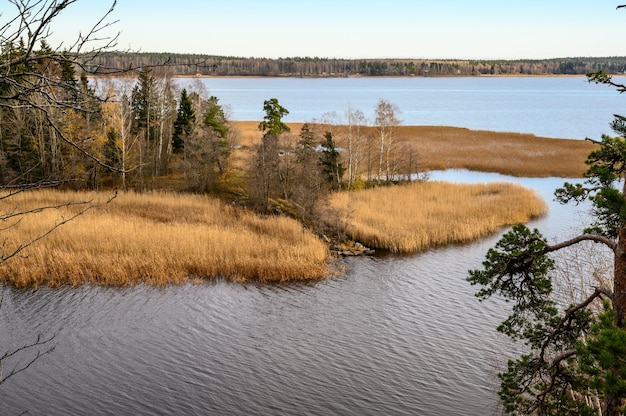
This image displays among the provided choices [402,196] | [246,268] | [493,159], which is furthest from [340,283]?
[493,159]

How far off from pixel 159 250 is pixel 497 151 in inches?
1829

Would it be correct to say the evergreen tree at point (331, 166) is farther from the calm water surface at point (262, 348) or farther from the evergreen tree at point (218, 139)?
the calm water surface at point (262, 348)

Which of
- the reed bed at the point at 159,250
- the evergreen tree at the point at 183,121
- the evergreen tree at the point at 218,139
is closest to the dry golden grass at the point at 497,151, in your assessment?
the evergreen tree at the point at 183,121

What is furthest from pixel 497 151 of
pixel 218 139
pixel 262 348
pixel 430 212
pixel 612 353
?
pixel 612 353

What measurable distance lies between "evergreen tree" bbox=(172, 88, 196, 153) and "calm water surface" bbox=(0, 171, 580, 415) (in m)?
27.5

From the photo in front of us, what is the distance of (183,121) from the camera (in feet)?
165

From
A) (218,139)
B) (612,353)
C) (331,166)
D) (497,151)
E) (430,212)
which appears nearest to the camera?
(612,353)

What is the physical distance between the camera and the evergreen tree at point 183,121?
→ 49319mm

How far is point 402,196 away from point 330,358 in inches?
912

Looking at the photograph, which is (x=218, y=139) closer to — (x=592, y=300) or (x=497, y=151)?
(x=497, y=151)

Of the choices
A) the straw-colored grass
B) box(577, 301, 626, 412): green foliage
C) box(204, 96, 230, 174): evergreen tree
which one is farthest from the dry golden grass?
box(577, 301, 626, 412): green foliage

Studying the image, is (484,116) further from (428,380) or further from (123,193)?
(428,380)

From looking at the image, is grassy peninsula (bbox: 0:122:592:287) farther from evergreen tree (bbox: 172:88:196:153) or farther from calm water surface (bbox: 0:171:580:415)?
evergreen tree (bbox: 172:88:196:153)

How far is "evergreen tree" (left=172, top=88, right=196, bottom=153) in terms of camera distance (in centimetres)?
4932
